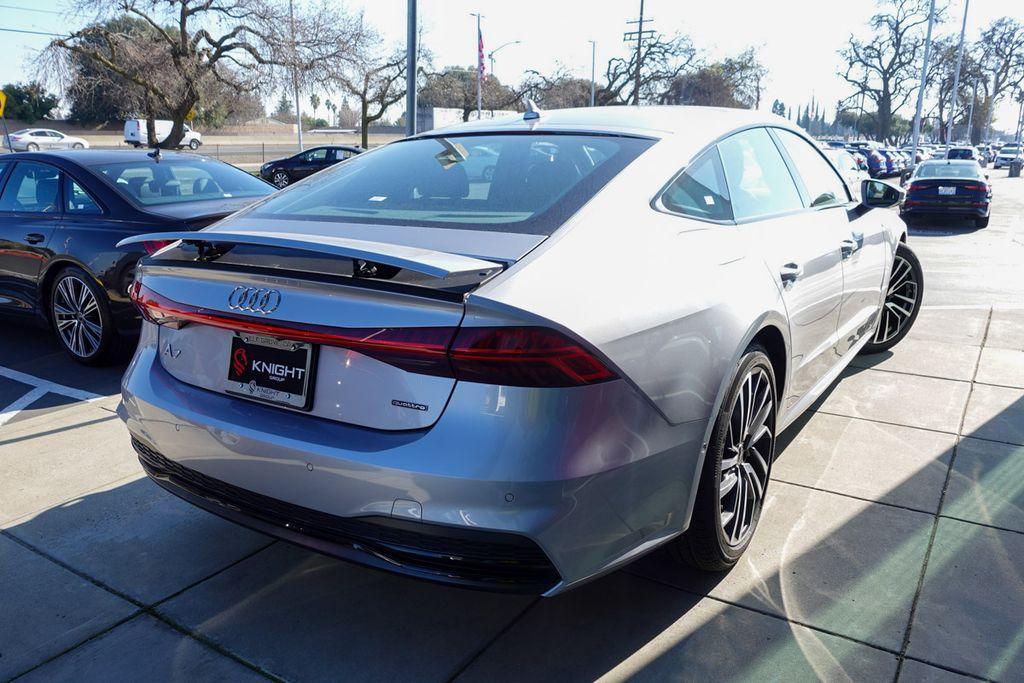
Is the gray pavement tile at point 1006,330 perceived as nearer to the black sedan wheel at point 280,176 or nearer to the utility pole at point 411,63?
the utility pole at point 411,63

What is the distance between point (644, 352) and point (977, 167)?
18798 mm

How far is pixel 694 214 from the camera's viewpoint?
9.27 feet

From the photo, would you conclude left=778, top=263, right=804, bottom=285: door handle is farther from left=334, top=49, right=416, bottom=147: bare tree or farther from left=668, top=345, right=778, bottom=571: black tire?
left=334, top=49, right=416, bottom=147: bare tree

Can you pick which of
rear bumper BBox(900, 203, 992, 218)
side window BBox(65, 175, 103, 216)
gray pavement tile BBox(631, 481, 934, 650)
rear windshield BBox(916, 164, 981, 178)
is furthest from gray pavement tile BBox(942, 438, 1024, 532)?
A: rear windshield BBox(916, 164, 981, 178)

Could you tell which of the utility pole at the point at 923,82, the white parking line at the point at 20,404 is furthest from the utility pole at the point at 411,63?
the utility pole at the point at 923,82

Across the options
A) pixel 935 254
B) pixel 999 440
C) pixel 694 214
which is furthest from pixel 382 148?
pixel 935 254

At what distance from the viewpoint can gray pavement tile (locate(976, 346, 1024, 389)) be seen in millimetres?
5297

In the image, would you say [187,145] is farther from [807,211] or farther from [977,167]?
[807,211]

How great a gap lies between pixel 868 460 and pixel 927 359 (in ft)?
7.38

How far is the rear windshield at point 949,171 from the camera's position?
1719cm

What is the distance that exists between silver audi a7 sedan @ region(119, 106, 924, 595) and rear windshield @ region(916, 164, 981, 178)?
16437 mm

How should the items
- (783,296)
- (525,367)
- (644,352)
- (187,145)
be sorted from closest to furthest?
(525,367) → (644,352) → (783,296) → (187,145)

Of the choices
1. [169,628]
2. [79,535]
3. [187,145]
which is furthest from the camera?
[187,145]

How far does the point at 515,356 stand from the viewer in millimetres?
2029
